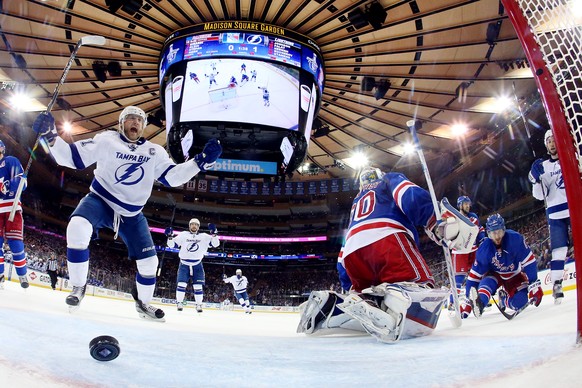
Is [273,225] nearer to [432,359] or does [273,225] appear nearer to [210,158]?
[210,158]

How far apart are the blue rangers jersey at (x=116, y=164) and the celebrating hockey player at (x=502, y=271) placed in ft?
12.0

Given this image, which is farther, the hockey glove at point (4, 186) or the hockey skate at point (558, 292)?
the hockey glove at point (4, 186)

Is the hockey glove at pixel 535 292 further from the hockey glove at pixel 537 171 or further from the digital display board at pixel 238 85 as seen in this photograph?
the digital display board at pixel 238 85

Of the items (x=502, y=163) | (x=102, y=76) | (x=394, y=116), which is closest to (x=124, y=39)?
(x=102, y=76)

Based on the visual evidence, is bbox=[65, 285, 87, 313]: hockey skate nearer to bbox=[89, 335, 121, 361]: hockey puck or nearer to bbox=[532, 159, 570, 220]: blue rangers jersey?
bbox=[89, 335, 121, 361]: hockey puck

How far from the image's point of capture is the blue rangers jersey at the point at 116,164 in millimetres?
3682

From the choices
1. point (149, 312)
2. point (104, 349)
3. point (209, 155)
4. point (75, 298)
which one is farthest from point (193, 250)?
point (104, 349)

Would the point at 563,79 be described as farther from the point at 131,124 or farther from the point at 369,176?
the point at 131,124

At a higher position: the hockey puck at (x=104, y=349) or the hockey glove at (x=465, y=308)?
the hockey puck at (x=104, y=349)

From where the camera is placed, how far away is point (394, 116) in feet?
42.5

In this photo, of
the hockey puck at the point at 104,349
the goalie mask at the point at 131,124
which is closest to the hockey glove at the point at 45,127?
the goalie mask at the point at 131,124

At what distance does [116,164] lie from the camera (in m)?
3.69

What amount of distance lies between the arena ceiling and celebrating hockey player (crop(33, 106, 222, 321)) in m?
5.98

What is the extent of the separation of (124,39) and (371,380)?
34.4 feet
